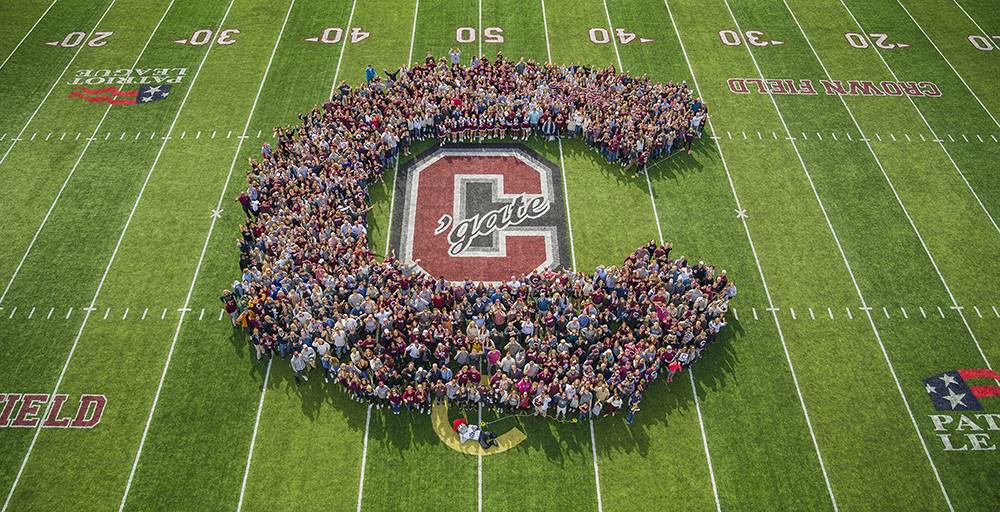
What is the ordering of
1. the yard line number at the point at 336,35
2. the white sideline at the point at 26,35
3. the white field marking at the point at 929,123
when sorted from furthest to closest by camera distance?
the yard line number at the point at 336,35, the white sideline at the point at 26,35, the white field marking at the point at 929,123

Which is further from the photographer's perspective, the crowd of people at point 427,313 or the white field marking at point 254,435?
the crowd of people at point 427,313

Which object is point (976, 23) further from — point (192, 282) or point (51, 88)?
point (51, 88)

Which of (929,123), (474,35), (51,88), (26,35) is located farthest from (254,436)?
(929,123)

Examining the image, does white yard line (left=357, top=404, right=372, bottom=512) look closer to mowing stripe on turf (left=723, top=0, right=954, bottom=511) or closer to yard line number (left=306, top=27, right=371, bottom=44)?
mowing stripe on turf (left=723, top=0, right=954, bottom=511)

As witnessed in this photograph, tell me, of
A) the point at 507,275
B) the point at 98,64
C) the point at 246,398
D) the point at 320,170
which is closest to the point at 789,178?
the point at 507,275

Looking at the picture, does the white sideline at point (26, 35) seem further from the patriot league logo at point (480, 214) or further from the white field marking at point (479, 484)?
the white field marking at point (479, 484)

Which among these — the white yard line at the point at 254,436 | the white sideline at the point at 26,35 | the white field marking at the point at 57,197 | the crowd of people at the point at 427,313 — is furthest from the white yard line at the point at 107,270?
the white sideline at the point at 26,35

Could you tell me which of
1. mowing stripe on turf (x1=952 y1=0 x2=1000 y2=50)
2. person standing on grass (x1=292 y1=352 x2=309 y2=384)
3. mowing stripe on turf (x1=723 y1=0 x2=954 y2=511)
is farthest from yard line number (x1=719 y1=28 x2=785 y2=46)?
person standing on grass (x1=292 y1=352 x2=309 y2=384)
